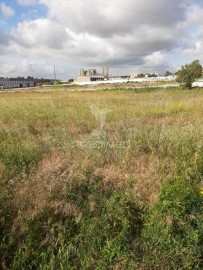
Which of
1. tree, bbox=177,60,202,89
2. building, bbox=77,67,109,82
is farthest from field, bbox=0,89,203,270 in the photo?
building, bbox=77,67,109,82

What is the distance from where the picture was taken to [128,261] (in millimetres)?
2648

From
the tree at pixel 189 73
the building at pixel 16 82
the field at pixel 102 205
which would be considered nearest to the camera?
the field at pixel 102 205

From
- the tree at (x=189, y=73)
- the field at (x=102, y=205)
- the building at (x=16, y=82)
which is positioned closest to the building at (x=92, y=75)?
the building at (x=16, y=82)

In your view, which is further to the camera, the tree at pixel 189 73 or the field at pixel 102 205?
the tree at pixel 189 73

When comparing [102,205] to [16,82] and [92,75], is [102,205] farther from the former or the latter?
[16,82]

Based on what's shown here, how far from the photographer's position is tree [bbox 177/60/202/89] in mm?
31938

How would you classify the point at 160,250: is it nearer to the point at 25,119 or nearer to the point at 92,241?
the point at 92,241

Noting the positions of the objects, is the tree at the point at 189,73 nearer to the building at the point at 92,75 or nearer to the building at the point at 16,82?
the building at the point at 92,75

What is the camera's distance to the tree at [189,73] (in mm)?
31938

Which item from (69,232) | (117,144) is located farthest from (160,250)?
(117,144)

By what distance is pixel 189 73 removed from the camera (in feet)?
105

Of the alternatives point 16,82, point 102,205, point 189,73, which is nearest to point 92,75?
point 16,82

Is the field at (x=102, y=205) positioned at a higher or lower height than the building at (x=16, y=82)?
lower

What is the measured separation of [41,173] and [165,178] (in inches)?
70.7
